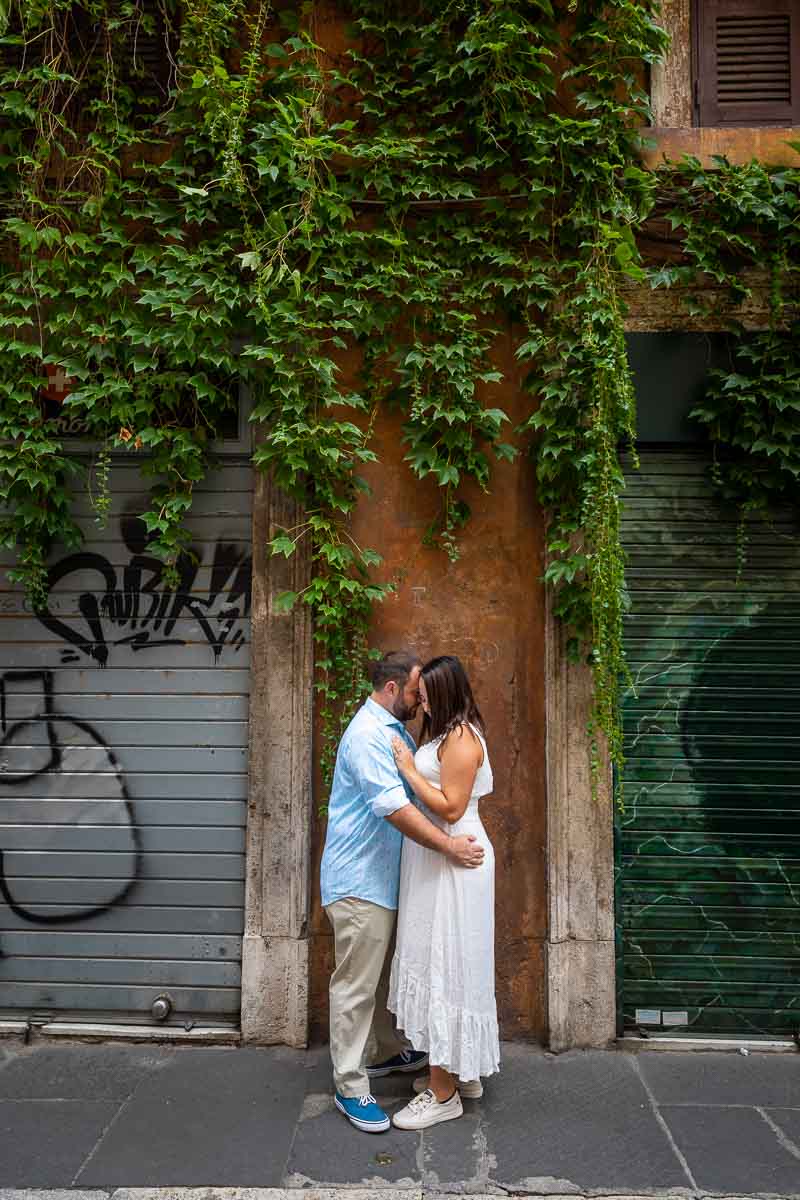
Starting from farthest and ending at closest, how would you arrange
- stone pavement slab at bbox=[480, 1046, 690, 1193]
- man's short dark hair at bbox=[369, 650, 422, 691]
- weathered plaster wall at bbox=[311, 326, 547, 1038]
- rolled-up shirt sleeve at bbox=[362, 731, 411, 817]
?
weathered plaster wall at bbox=[311, 326, 547, 1038] < man's short dark hair at bbox=[369, 650, 422, 691] < rolled-up shirt sleeve at bbox=[362, 731, 411, 817] < stone pavement slab at bbox=[480, 1046, 690, 1193]

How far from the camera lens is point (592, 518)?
430cm

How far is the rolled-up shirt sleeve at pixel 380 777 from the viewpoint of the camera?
3545mm

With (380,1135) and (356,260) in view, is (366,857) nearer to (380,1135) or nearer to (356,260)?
(380,1135)

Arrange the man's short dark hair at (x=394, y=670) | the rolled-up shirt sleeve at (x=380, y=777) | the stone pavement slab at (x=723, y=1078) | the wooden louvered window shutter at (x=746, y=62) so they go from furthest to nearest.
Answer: the wooden louvered window shutter at (x=746, y=62) → the stone pavement slab at (x=723, y=1078) → the man's short dark hair at (x=394, y=670) → the rolled-up shirt sleeve at (x=380, y=777)

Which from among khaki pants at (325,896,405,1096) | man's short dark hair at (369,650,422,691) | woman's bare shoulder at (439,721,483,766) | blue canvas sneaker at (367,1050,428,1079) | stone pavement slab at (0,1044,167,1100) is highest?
man's short dark hair at (369,650,422,691)

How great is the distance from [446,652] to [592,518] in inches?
41.7

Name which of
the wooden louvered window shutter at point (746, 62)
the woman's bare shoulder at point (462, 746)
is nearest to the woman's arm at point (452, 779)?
the woman's bare shoulder at point (462, 746)

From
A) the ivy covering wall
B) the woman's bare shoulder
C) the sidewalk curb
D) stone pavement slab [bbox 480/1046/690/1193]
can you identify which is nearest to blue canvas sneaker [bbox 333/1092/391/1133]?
the sidewalk curb

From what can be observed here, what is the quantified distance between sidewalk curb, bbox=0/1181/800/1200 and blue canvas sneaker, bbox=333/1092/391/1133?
35 cm

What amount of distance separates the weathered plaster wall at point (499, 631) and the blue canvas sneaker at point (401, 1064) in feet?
1.59

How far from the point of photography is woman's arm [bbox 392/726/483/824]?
3.58 m

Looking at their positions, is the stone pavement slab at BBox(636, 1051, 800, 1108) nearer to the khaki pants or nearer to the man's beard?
the khaki pants

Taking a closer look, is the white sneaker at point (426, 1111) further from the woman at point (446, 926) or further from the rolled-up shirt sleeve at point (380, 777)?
the rolled-up shirt sleeve at point (380, 777)

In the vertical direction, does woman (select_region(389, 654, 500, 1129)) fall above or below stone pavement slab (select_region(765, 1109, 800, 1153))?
above
